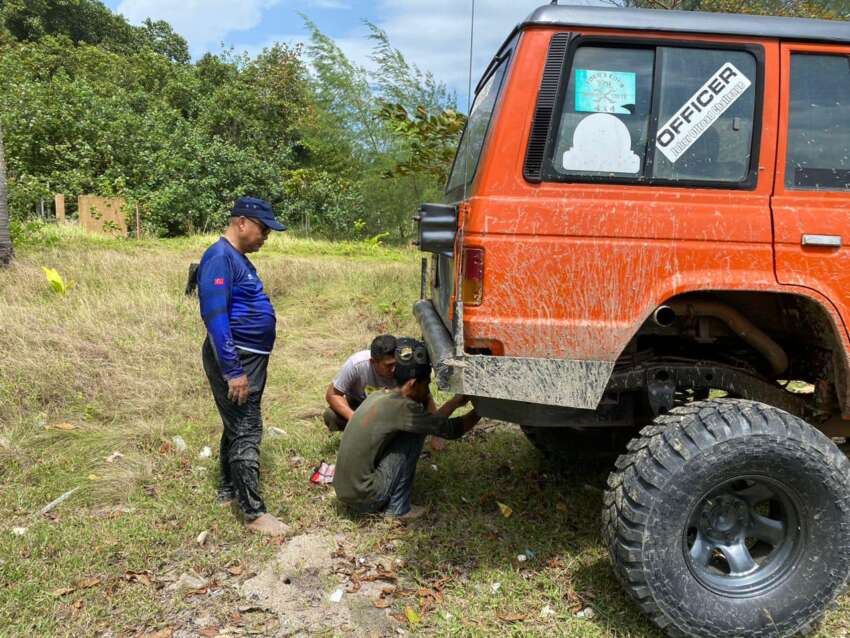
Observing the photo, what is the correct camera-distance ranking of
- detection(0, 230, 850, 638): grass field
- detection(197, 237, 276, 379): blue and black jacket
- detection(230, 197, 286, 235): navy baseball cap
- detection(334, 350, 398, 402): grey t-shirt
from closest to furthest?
detection(0, 230, 850, 638): grass field → detection(197, 237, 276, 379): blue and black jacket → detection(230, 197, 286, 235): navy baseball cap → detection(334, 350, 398, 402): grey t-shirt

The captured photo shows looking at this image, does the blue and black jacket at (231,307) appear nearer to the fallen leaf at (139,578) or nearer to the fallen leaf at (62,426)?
the fallen leaf at (139,578)

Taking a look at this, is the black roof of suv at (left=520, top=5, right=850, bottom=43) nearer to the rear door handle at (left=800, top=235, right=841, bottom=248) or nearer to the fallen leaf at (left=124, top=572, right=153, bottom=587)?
the rear door handle at (left=800, top=235, right=841, bottom=248)

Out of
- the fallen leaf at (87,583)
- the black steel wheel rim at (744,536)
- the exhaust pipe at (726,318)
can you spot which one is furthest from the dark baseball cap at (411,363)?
the fallen leaf at (87,583)

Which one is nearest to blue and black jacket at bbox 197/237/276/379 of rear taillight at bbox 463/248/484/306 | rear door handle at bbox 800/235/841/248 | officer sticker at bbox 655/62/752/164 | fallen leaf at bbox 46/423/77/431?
rear taillight at bbox 463/248/484/306

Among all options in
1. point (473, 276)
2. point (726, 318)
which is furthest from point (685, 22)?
point (473, 276)

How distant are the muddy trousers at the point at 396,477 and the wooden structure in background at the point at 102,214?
13.2 metres

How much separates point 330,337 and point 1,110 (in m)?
14.0

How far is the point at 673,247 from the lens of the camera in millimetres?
2713

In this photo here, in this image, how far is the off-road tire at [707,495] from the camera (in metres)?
2.65

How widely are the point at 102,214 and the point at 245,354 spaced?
13387 millimetres

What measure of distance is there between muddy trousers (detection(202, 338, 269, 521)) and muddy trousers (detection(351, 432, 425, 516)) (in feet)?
1.94

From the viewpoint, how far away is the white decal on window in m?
2.76

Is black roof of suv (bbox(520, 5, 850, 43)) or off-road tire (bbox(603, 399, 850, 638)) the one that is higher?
black roof of suv (bbox(520, 5, 850, 43))

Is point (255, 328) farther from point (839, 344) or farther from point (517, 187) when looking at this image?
point (839, 344)
